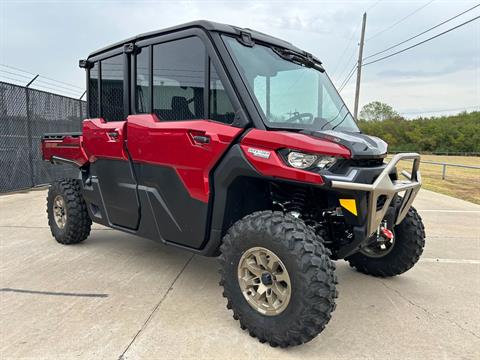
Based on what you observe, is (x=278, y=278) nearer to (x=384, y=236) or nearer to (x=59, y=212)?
(x=384, y=236)

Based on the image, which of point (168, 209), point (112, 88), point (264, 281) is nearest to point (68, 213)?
point (112, 88)

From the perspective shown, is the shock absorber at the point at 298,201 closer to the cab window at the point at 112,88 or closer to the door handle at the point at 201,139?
the door handle at the point at 201,139

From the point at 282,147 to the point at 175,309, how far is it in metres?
1.61

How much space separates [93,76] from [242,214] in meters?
2.55

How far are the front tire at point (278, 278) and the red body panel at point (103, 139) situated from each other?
162 cm

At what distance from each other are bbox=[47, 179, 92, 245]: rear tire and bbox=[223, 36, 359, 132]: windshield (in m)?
2.97

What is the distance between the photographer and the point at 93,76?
443 cm

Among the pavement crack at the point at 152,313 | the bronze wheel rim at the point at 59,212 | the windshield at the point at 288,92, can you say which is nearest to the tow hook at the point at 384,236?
the windshield at the point at 288,92

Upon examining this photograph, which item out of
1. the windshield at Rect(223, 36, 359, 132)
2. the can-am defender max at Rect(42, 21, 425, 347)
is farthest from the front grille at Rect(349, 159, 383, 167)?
the windshield at Rect(223, 36, 359, 132)

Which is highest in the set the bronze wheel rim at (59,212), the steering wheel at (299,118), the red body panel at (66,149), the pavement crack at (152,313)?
the steering wheel at (299,118)

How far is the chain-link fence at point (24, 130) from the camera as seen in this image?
9102mm

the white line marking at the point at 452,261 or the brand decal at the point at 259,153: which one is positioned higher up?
the brand decal at the point at 259,153

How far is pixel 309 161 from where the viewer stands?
2613 millimetres

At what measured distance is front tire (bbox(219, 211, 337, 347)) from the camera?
248 centimetres
